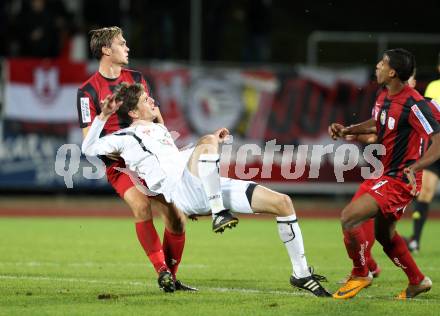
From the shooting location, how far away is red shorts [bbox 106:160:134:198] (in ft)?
27.0

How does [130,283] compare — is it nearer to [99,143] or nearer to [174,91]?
Answer: [99,143]

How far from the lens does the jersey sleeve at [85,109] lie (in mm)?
8477

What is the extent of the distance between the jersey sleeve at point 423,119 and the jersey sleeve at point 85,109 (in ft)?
9.20

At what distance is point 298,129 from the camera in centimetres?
1775

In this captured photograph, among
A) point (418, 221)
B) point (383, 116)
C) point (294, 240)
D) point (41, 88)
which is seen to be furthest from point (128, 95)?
point (41, 88)

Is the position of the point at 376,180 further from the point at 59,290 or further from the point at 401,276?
the point at 59,290

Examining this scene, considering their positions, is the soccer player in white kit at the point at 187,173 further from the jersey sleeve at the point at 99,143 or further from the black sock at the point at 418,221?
the black sock at the point at 418,221

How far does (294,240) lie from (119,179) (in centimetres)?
178

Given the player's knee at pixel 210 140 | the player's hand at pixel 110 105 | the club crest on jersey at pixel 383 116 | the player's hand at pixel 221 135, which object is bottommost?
the player's knee at pixel 210 140

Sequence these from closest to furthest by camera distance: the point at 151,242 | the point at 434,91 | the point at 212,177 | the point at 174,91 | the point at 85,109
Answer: the point at 212,177, the point at 151,242, the point at 85,109, the point at 434,91, the point at 174,91

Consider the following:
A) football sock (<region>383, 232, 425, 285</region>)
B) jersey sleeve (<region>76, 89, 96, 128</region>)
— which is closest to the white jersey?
jersey sleeve (<region>76, 89, 96, 128</region>)

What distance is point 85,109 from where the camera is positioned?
8516 millimetres

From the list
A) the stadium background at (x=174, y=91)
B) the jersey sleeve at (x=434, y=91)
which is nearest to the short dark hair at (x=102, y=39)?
the jersey sleeve at (x=434, y=91)

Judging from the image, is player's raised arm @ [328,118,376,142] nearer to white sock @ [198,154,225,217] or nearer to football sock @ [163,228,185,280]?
white sock @ [198,154,225,217]
